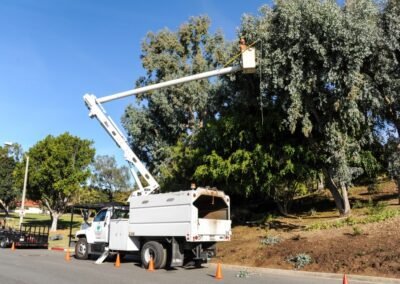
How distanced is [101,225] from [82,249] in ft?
6.15

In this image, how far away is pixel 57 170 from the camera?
45.7 meters

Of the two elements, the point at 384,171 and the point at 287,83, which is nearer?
the point at 287,83

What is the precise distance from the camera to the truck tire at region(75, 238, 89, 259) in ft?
64.5

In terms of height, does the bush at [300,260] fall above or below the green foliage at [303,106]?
below

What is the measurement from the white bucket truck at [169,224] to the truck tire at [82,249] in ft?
1.81

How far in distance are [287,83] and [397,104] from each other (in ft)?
17.9

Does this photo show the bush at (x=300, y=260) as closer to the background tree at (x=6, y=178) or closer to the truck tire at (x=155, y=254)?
the truck tire at (x=155, y=254)

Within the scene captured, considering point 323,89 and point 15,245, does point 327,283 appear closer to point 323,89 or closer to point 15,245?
point 323,89

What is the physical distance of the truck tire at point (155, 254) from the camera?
51.1 ft

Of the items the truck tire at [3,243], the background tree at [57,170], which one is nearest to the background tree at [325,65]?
the truck tire at [3,243]

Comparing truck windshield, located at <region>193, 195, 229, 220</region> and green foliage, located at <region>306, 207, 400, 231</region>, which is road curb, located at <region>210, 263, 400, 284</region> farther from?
green foliage, located at <region>306, 207, 400, 231</region>

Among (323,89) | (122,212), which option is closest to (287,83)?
(323,89)

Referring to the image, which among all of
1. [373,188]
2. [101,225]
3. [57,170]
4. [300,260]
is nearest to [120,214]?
[101,225]

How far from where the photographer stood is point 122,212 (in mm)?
18859
